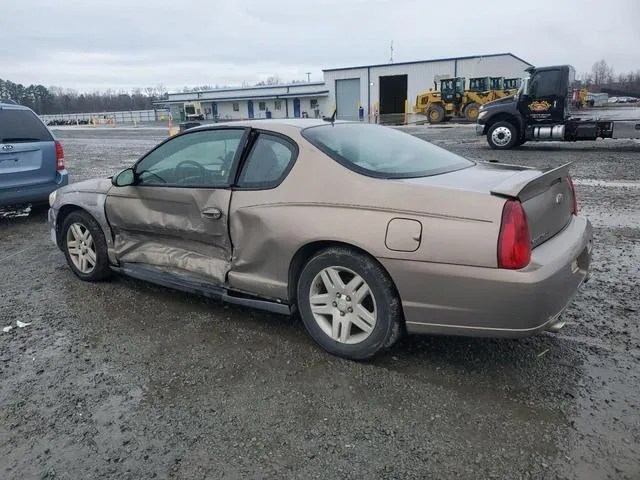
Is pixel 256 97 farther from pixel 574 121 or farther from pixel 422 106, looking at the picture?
pixel 574 121

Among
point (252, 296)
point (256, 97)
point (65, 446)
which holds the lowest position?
A: point (65, 446)

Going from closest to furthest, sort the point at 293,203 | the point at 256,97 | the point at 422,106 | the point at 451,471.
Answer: the point at 451,471
the point at 293,203
the point at 422,106
the point at 256,97

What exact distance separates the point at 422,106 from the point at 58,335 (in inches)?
1279

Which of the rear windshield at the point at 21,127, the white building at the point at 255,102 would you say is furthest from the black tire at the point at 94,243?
the white building at the point at 255,102

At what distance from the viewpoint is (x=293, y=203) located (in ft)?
10.6

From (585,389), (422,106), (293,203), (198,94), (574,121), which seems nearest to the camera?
(585,389)

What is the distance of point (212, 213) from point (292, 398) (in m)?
1.46

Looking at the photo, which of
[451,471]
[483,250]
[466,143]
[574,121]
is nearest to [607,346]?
[483,250]

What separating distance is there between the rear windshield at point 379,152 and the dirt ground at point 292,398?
1170 millimetres

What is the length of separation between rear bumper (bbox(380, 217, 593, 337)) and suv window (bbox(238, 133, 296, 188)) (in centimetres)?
102

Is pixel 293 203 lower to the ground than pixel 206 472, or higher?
higher

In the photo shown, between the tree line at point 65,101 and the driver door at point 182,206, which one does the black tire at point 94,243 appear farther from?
the tree line at point 65,101

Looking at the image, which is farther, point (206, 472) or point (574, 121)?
point (574, 121)

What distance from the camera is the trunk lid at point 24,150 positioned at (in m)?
7.05
